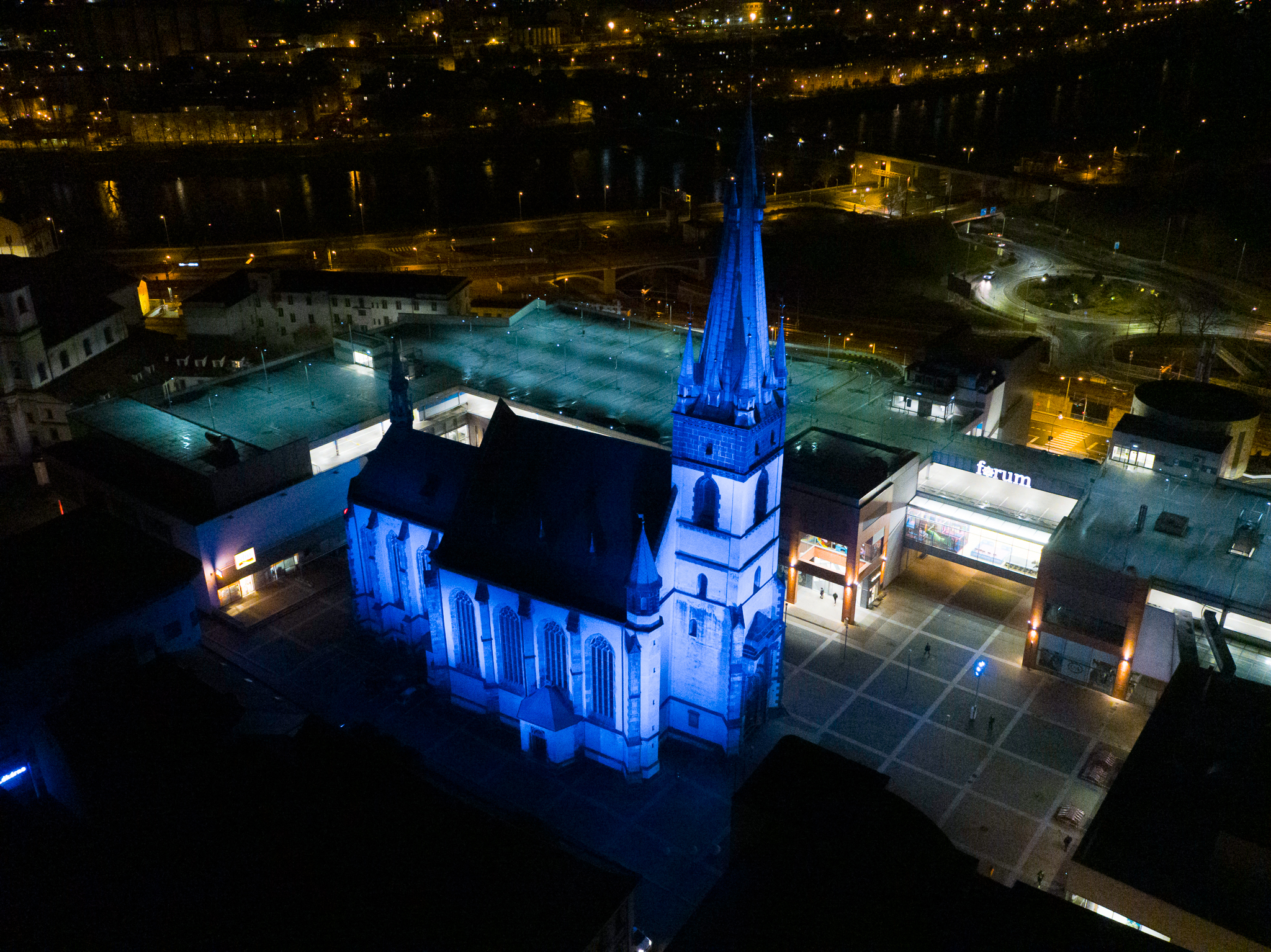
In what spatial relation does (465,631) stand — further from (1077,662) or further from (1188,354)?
(1188,354)

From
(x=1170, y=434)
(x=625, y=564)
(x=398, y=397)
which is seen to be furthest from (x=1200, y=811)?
(x=398, y=397)

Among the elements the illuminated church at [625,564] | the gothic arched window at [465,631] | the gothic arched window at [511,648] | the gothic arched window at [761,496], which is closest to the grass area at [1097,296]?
the gothic arched window at [761,496]

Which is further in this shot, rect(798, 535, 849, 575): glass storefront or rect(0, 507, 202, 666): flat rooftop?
rect(798, 535, 849, 575): glass storefront

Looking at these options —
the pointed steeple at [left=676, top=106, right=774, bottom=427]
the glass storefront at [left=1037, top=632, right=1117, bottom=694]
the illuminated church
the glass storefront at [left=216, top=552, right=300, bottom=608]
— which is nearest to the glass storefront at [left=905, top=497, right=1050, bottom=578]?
the glass storefront at [left=1037, top=632, right=1117, bottom=694]

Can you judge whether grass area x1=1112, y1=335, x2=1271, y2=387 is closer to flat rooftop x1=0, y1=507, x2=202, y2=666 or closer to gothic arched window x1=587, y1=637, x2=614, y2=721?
gothic arched window x1=587, y1=637, x2=614, y2=721

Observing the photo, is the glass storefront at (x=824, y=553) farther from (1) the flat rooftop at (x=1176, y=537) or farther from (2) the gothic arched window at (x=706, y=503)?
(2) the gothic arched window at (x=706, y=503)

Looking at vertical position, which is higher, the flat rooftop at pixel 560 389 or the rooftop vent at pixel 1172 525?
the flat rooftop at pixel 560 389
